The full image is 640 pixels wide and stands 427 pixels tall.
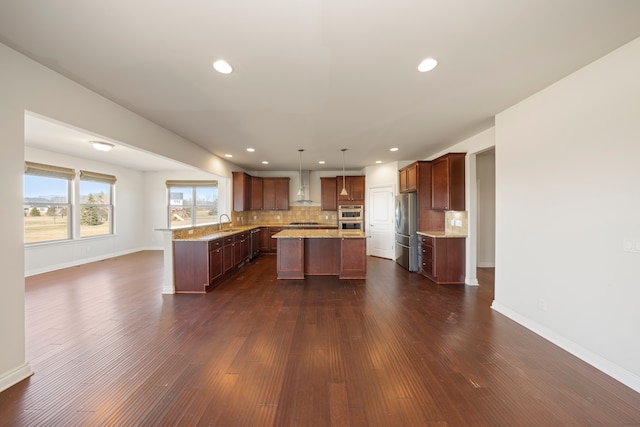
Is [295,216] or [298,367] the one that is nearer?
[298,367]

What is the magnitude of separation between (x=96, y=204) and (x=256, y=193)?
4248mm

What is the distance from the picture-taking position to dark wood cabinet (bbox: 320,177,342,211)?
731 cm

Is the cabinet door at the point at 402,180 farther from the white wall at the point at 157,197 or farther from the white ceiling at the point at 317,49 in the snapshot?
the white wall at the point at 157,197

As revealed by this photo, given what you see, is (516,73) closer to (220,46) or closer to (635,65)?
(635,65)

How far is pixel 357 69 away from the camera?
211cm

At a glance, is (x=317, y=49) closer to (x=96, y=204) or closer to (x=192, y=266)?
(x=192, y=266)

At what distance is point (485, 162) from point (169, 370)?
657cm

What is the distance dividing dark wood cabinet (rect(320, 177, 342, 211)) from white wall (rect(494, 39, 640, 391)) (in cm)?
470

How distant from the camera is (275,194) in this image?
7473mm

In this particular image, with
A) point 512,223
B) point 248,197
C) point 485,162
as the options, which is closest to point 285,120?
point 512,223

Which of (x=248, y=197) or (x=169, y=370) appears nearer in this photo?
(x=169, y=370)

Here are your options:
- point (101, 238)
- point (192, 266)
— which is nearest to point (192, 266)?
point (192, 266)

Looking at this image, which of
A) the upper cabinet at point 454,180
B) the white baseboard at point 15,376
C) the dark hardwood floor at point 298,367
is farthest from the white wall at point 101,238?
the upper cabinet at point 454,180

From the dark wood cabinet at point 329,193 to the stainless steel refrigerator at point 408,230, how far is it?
7.10 ft
